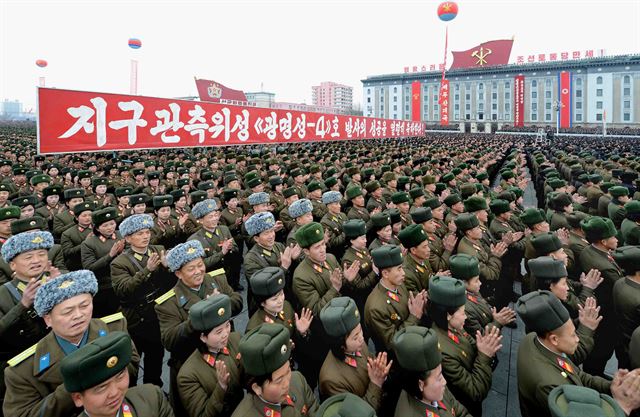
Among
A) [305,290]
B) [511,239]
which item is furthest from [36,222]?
[511,239]

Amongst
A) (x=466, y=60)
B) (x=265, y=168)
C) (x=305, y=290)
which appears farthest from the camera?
(x=466, y=60)

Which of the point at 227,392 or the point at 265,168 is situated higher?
the point at 265,168

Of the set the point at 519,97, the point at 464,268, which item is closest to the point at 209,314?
the point at 464,268

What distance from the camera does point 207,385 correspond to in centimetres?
284

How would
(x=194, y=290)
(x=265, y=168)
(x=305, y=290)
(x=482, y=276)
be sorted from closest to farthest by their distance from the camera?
1. (x=194, y=290)
2. (x=305, y=290)
3. (x=482, y=276)
4. (x=265, y=168)

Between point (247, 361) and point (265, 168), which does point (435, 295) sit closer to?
point (247, 361)

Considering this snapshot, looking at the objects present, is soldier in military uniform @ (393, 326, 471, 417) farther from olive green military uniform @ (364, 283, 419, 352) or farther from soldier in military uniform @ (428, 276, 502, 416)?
olive green military uniform @ (364, 283, 419, 352)

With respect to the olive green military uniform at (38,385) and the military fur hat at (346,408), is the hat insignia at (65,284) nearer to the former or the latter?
the olive green military uniform at (38,385)

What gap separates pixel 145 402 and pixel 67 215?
5966 mm

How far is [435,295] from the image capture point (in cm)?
315

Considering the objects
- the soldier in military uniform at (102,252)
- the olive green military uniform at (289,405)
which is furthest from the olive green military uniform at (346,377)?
the soldier in military uniform at (102,252)

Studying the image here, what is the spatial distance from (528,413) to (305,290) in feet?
7.43

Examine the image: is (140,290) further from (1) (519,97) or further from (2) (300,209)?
(1) (519,97)

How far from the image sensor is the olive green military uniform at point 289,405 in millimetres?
2412
